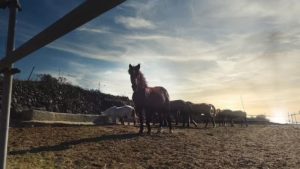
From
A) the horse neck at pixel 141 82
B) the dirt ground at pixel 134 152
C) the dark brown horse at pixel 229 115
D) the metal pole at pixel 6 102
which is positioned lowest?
the dirt ground at pixel 134 152

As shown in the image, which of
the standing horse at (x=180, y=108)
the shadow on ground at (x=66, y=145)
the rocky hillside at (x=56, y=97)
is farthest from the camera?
the standing horse at (x=180, y=108)

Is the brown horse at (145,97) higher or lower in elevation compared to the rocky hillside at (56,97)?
lower

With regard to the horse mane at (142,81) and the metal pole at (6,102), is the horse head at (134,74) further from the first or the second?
the metal pole at (6,102)

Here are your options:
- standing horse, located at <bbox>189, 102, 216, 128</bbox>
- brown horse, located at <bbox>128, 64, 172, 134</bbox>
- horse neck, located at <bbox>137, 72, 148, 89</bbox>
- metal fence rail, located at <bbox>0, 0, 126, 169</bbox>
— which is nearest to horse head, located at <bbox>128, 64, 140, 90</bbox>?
brown horse, located at <bbox>128, 64, 172, 134</bbox>

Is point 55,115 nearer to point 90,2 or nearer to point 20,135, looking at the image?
point 20,135

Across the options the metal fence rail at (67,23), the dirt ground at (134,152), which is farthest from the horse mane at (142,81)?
the metal fence rail at (67,23)

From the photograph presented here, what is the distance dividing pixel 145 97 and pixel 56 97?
13.1 m

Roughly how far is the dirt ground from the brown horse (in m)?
1.72

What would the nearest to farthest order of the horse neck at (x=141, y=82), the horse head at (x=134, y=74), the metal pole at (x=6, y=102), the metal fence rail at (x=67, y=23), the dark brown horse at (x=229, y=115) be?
the metal fence rail at (x=67, y=23) → the metal pole at (x=6, y=102) → the horse head at (x=134, y=74) → the horse neck at (x=141, y=82) → the dark brown horse at (x=229, y=115)

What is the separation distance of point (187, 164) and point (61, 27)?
5.69m

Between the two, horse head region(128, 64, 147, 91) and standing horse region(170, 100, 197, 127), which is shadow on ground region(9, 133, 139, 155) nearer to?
horse head region(128, 64, 147, 91)

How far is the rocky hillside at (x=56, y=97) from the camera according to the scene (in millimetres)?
21859

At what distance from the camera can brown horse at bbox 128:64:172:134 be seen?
Answer: 12820 millimetres

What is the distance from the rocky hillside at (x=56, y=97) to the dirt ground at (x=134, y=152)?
10.0 meters
